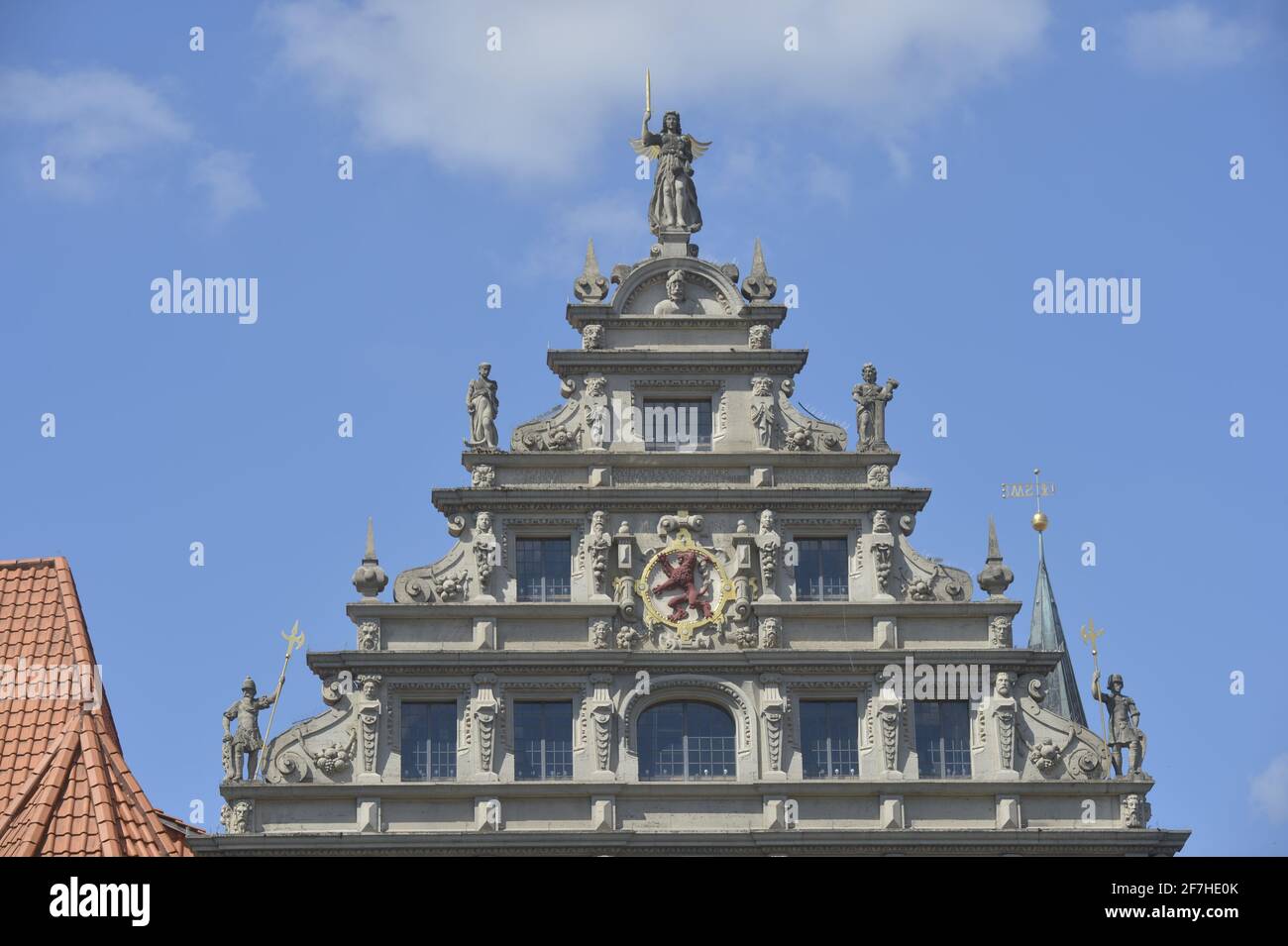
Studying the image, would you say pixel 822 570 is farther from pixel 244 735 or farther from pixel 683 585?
pixel 244 735

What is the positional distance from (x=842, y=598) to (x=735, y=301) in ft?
18.2

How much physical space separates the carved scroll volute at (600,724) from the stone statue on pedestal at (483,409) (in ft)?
14.6

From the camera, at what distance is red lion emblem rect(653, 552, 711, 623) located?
160 feet

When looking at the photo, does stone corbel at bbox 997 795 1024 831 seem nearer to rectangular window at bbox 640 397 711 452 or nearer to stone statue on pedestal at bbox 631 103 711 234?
rectangular window at bbox 640 397 711 452

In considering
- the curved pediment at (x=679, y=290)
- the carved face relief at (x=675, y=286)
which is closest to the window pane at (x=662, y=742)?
the curved pediment at (x=679, y=290)

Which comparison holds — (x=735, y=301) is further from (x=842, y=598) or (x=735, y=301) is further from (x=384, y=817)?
(x=384, y=817)

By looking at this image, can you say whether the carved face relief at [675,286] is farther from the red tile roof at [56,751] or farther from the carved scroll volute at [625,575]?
the red tile roof at [56,751]

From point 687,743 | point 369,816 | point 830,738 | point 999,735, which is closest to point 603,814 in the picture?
point 687,743

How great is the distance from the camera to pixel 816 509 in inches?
1949

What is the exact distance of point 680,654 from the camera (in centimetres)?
4828

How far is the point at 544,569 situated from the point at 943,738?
6.97 metres

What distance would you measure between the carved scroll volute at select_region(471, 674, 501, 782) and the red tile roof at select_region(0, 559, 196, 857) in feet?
16.4

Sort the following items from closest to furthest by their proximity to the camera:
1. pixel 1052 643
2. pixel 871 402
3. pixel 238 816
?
pixel 238 816 → pixel 871 402 → pixel 1052 643

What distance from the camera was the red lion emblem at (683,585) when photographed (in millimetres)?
48844
